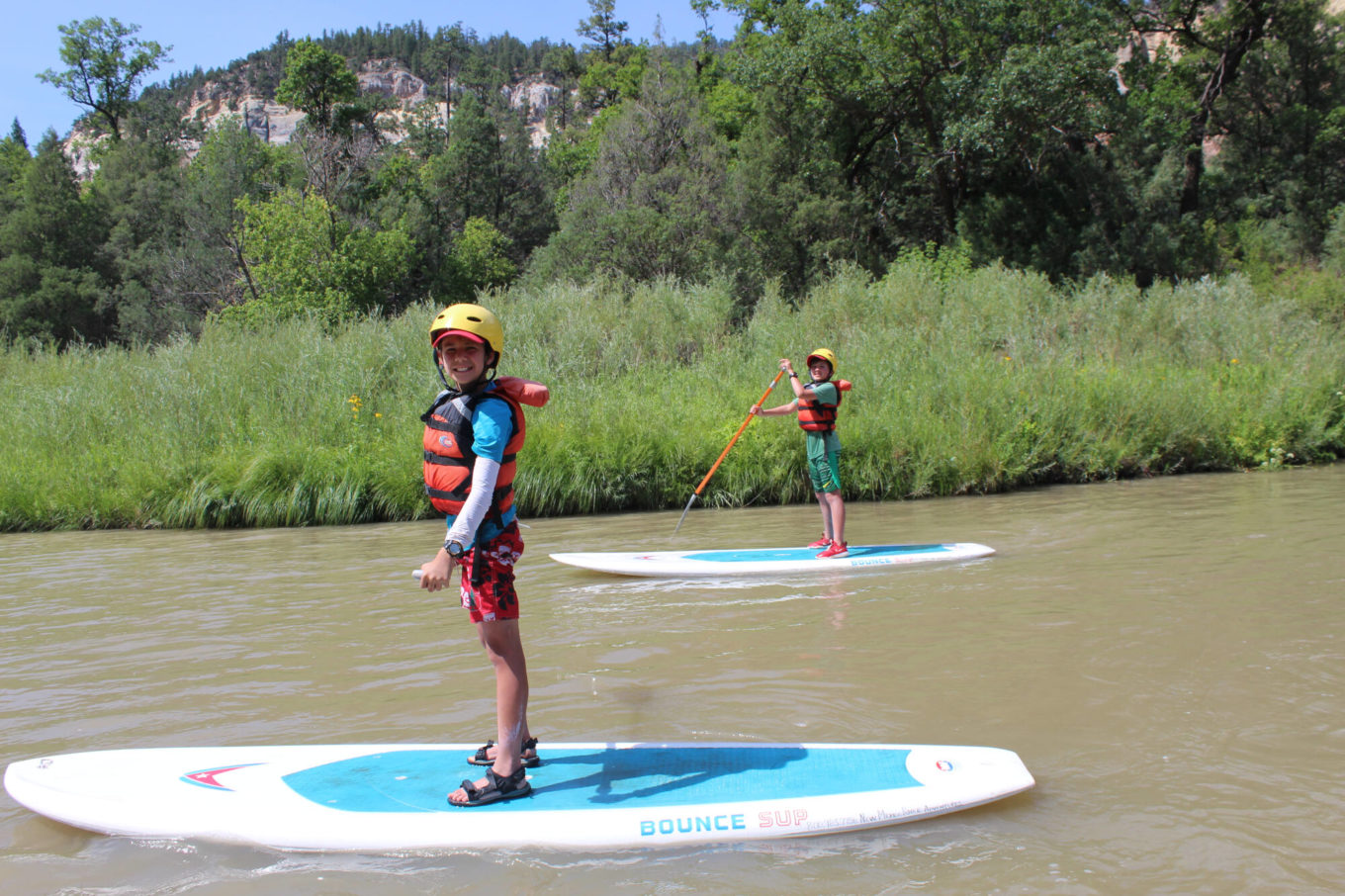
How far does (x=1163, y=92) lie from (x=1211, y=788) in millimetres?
31712

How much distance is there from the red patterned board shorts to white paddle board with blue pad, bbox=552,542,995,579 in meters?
3.69

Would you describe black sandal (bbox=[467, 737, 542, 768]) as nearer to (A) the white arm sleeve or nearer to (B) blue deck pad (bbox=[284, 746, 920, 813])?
(B) blue deck pad (bbox=[284, 746, 920, 813])

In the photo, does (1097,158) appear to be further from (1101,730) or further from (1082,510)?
(1101,730)

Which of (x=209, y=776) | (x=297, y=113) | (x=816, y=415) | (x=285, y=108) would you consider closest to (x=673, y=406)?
(x=816, y=415)

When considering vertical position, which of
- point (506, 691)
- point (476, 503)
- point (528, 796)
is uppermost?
point (476, 503)

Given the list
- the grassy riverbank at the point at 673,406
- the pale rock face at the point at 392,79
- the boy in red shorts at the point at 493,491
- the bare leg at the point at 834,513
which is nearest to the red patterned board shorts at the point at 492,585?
the boy in red shorts at the point at 493,491

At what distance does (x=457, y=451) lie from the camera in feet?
10.1

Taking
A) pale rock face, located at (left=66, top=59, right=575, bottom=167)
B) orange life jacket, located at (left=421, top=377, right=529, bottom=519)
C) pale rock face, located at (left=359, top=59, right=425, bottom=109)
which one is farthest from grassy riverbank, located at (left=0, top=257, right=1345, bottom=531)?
pale rock face, located at (left=359, top=59, right=425, bottom=109)

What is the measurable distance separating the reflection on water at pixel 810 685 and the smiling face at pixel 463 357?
1.43 m

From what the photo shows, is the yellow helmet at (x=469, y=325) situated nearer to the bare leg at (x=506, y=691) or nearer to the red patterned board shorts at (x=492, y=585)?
the red patterned board shorts at (x=492, y=585)

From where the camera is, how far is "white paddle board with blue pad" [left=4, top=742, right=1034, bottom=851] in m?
2.87

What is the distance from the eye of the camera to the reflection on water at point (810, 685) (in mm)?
2738

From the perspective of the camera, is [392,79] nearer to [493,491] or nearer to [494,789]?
[493,491]

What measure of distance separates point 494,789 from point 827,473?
4.64 meters
